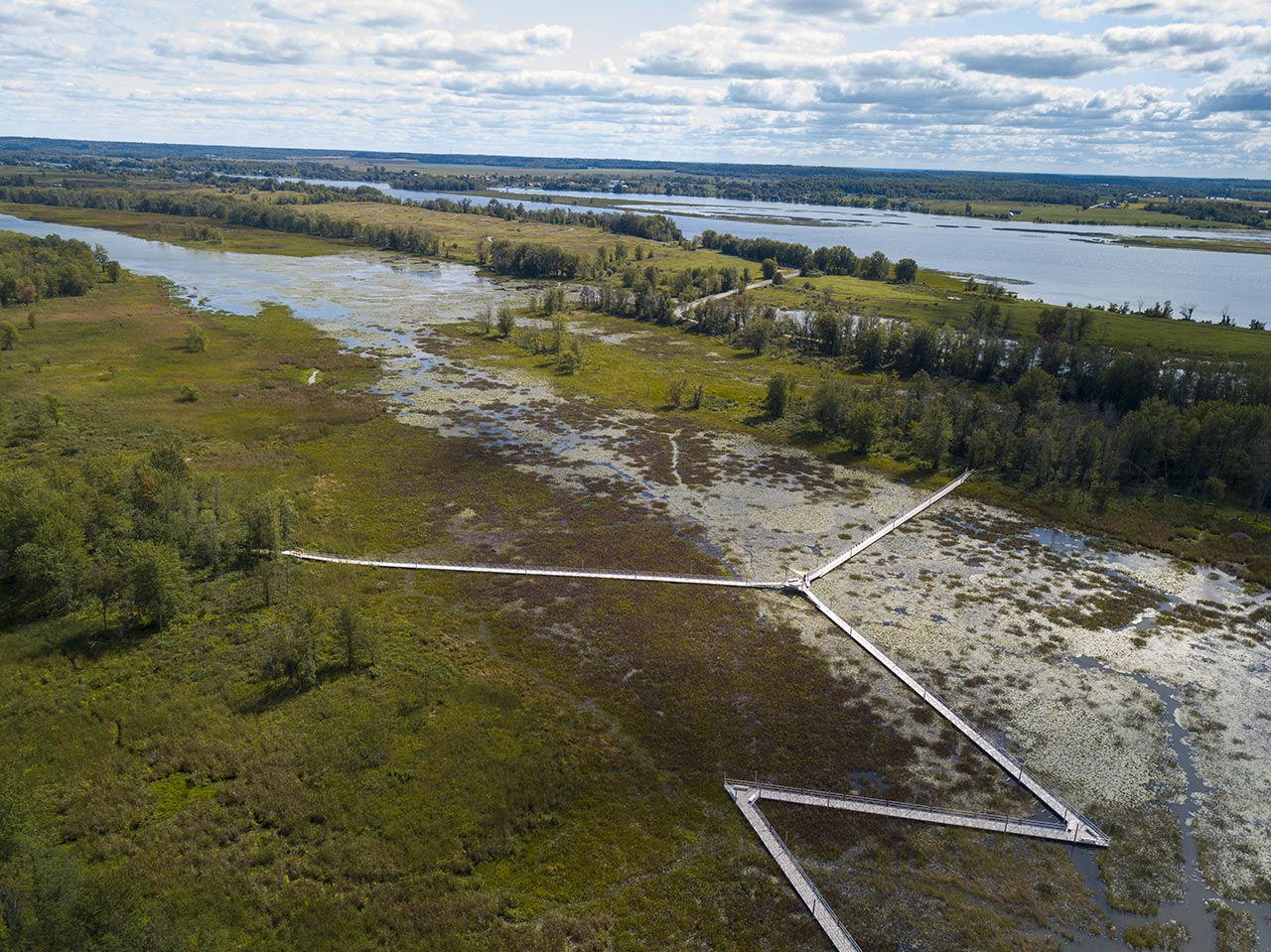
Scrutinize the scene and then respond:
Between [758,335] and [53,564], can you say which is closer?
[53,564]

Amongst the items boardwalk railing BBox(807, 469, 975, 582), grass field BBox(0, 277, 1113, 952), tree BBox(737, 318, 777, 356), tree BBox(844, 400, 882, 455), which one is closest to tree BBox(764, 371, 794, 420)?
tree BBox(844, 400, 882, 455)

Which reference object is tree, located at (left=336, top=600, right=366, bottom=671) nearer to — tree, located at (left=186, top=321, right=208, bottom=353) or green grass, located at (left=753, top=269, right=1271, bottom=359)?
tree, located at (left=186, top=321, right=208, bottom=353)

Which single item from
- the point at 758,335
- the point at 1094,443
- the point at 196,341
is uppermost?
the point at 758,335

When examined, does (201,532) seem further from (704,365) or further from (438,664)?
(704,365)

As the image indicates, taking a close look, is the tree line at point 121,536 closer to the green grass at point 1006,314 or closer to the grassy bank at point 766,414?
the grassy bank at point 766,414

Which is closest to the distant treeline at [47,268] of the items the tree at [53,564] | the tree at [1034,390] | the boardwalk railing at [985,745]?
the tree at [53,564]

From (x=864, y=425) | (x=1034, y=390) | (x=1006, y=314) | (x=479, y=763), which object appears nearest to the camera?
(x=479, y=763)

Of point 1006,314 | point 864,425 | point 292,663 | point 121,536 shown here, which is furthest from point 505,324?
point 1006,314

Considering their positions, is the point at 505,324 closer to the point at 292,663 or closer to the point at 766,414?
the point at 766,414
